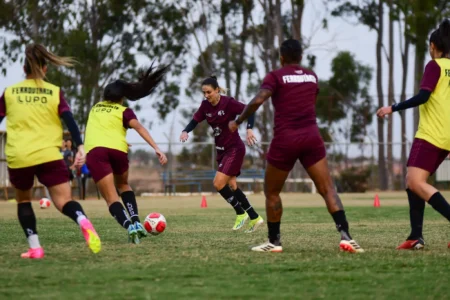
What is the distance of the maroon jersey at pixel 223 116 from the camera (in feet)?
45.7

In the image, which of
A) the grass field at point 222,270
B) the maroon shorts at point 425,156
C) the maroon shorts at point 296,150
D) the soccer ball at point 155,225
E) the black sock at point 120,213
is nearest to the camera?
the grass field at point 222,270

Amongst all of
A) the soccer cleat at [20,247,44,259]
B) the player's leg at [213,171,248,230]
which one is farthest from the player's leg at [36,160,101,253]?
the player's leg at [213,171,248,230]

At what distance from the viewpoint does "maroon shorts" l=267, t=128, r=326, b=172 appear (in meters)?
9.37

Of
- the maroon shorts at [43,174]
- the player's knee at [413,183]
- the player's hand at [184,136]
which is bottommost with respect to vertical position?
the player's knee at [413,183]

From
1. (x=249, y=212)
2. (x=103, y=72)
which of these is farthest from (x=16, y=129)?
(x=103, y=72)

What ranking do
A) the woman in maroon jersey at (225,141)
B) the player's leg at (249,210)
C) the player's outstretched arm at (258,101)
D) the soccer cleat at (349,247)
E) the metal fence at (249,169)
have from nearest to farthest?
the player's outstretched arm at (258,101) → the soccer cleat at (349,247) → the player's leg at (249,210) → the woman in maroon jersey at (225,141) → the metal fence at (249,169)

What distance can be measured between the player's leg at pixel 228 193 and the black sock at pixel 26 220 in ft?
16.6

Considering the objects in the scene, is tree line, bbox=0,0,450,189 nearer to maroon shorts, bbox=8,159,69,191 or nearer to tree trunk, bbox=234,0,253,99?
tree trunk, bbox=234,0,253,99

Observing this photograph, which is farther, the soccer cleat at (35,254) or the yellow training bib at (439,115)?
the yellow training bib at (439,115)

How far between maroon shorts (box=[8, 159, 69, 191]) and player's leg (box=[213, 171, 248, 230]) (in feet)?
16.9

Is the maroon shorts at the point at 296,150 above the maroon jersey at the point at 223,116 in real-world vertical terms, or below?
below

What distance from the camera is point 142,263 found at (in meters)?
8.47

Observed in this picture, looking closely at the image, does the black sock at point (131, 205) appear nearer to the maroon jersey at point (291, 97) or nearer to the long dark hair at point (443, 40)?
the maroon jersey at point (291, 97)

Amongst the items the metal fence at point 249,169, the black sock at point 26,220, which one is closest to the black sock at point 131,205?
the black sock at point 26,220
